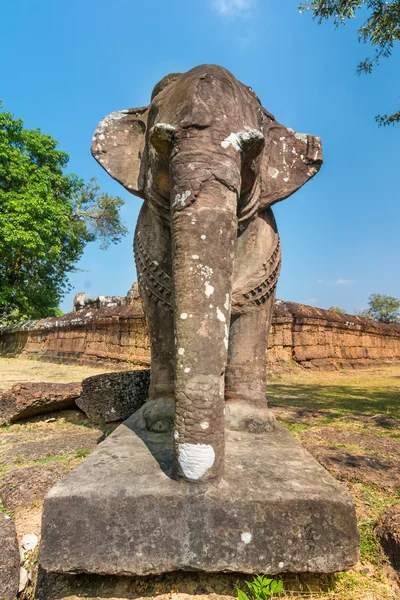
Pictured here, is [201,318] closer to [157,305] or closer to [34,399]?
[157,305]

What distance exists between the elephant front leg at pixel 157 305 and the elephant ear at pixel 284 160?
641 millimetres

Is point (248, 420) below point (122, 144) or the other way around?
below

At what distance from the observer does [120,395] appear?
136 inches

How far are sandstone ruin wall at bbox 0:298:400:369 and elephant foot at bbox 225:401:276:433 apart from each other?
6150 millimetres

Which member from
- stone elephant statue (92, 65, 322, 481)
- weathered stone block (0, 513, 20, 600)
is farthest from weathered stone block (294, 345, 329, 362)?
weathered stone block (0, 513, 20, 600)

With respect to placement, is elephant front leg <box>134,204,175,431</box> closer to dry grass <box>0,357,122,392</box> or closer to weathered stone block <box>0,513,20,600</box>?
weathered stone block <box>0,513,20,600</box>

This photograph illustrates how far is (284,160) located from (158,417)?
1630 mm

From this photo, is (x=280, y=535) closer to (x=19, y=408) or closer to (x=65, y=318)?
(x=19, y=408)

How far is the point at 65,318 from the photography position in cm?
1219

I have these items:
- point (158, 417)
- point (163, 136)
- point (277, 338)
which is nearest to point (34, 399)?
point (158, 417)

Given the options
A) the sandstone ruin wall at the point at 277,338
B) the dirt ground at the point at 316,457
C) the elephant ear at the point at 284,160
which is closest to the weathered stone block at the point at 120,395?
the dirt ground at the point at 316,457

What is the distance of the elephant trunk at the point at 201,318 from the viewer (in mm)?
1300

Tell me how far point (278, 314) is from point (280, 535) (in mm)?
7241

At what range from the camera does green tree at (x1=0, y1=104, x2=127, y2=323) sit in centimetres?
1508
